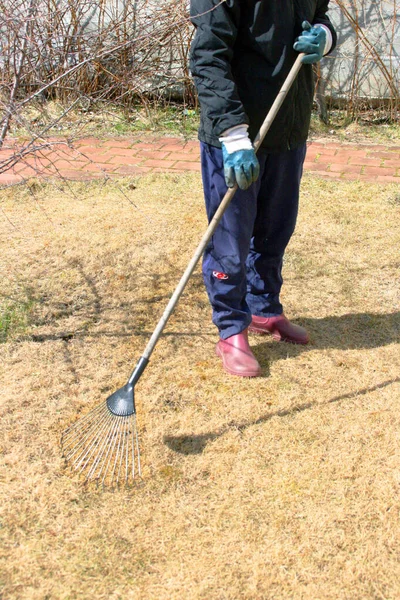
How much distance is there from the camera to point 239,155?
7.52ft

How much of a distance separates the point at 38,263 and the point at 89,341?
863 mm

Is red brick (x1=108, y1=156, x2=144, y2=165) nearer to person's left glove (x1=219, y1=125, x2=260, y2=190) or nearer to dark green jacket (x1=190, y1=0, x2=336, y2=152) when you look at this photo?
dark green jacket (x1=190, y1=0, x2=336, y2=152)

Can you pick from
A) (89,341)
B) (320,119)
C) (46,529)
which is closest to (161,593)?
(46,529)

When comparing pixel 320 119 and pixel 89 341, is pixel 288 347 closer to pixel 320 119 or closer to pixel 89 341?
pixel 89 341

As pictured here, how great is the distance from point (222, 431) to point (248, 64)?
1.41 m

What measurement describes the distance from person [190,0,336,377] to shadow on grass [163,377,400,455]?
26 centimetres

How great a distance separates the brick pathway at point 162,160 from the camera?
5062 mm

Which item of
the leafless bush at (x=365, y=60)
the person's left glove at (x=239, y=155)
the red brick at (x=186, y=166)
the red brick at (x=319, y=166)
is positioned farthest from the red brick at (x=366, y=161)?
the person's left glove at (x=239, y=155)

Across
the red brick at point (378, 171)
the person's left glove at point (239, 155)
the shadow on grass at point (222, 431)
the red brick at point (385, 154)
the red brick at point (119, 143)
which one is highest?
the person's left glove at point (239, 155)

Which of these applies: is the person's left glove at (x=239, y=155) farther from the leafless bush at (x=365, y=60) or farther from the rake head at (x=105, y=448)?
the leafless bush at (x=365, y=60)

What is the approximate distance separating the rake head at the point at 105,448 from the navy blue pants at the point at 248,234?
2.35 ft

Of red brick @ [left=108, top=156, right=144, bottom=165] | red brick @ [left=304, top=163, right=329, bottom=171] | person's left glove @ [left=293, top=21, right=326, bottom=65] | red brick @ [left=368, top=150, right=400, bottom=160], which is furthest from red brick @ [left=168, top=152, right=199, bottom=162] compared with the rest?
person's left glove @ [left=293, top=21, right=326, bottom=65]

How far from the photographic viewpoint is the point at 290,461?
2357mm

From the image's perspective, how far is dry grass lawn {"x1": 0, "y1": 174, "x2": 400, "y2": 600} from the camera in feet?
6.41
